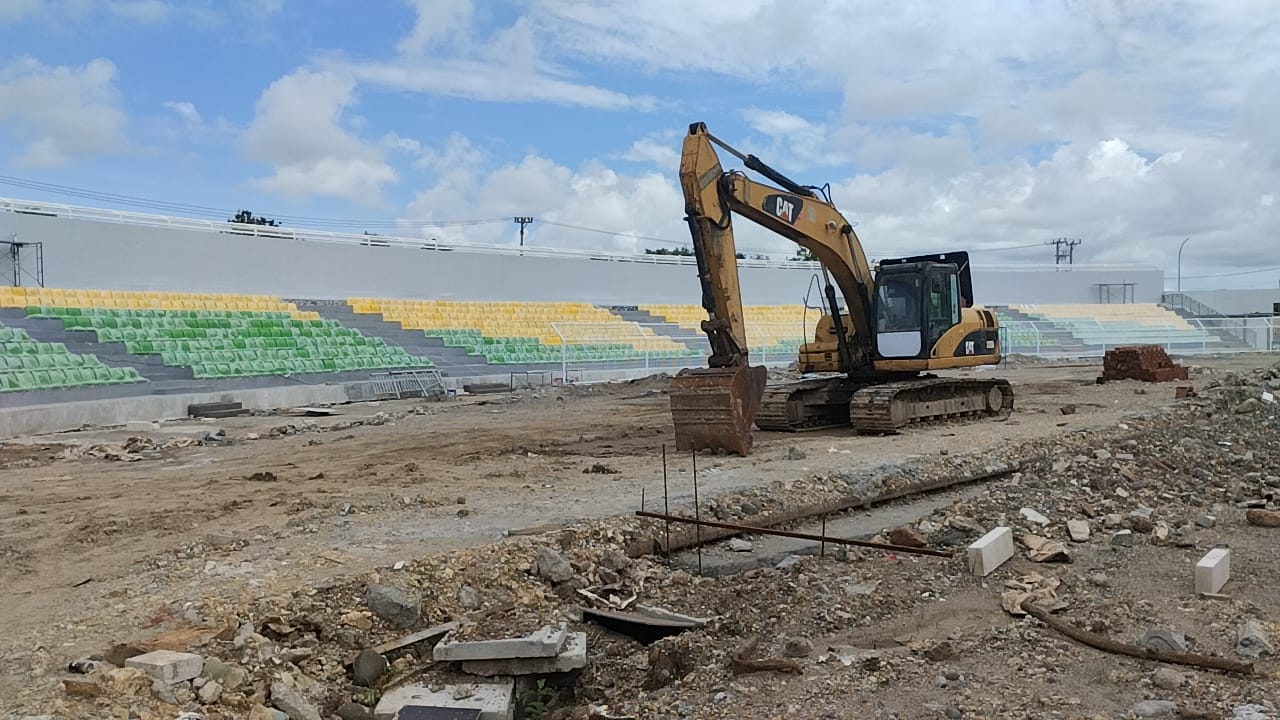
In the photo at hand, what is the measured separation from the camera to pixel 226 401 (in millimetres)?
21031

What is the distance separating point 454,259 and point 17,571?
30.1 meters

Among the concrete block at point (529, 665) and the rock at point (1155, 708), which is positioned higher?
the rock at point (1155, 708)

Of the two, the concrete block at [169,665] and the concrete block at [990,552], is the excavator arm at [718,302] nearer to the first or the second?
the concrete block at [990,552]

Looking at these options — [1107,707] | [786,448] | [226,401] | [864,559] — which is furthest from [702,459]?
[226,401]

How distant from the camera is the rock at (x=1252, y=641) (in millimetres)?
4777

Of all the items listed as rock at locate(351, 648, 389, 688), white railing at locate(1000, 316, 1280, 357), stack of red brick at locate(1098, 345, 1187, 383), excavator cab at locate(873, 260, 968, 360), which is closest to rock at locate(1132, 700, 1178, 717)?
rock at locate(351, 648, 389, 688)

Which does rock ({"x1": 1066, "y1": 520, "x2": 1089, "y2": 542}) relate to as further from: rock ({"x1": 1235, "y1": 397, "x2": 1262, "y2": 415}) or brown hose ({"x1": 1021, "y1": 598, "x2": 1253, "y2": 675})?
rock ({"x1": 1235, "y1": 397, "x2": 1262, "y2": 415})

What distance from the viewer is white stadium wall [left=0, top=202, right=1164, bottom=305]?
92.1ft

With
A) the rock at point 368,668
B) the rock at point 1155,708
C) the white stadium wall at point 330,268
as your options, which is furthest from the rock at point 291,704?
the white stadium wall at point 330,268

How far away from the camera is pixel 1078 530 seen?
7.41 metres

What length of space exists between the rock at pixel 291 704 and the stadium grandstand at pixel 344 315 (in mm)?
15839

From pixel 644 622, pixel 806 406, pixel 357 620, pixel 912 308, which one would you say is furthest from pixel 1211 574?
pixel 806 406

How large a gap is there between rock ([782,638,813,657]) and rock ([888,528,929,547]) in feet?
Answer: 7.21

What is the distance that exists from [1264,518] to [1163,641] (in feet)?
11.8
